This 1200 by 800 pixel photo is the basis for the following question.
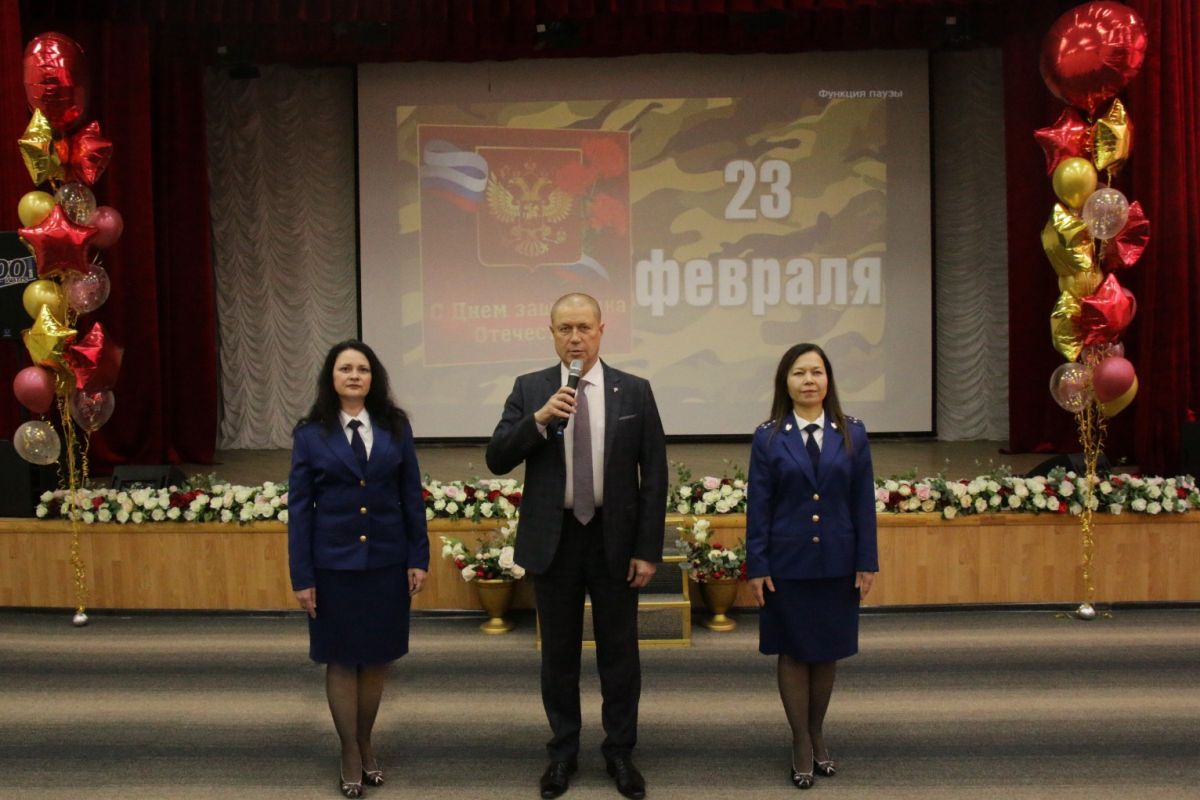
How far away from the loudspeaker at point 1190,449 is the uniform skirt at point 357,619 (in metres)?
4.66

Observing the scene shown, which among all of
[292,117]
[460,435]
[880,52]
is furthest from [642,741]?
[292,117]

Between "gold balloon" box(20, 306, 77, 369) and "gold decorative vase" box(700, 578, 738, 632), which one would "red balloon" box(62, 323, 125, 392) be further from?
"gold decorative vase" box(700, 578, 738, 632)

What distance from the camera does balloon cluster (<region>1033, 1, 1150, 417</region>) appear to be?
535cm

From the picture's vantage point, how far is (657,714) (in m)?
4.11

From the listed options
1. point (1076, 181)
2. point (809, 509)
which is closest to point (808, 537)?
point (809, 509)

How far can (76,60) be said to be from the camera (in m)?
5.73

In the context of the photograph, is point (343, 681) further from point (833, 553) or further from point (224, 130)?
point (224, 130)

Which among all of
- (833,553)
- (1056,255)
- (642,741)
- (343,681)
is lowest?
(642,741)

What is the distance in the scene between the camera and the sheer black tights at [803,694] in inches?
134

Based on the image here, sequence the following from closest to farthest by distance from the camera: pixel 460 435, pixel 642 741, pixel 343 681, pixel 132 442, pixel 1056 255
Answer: pixel 343 681, pixel 642 741, pixel 1056 255, pixel 132 442, pixel 460 435

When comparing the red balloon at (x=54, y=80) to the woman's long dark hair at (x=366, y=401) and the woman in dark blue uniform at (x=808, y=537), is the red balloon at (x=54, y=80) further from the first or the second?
the woman in dark blue uniform at (x=808, y=537)

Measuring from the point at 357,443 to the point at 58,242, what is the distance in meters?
3.02

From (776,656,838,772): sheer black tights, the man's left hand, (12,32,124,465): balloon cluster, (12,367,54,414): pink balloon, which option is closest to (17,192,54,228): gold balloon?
(12,32,124,465): balloon cluster

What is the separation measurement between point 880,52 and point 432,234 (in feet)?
13.1
